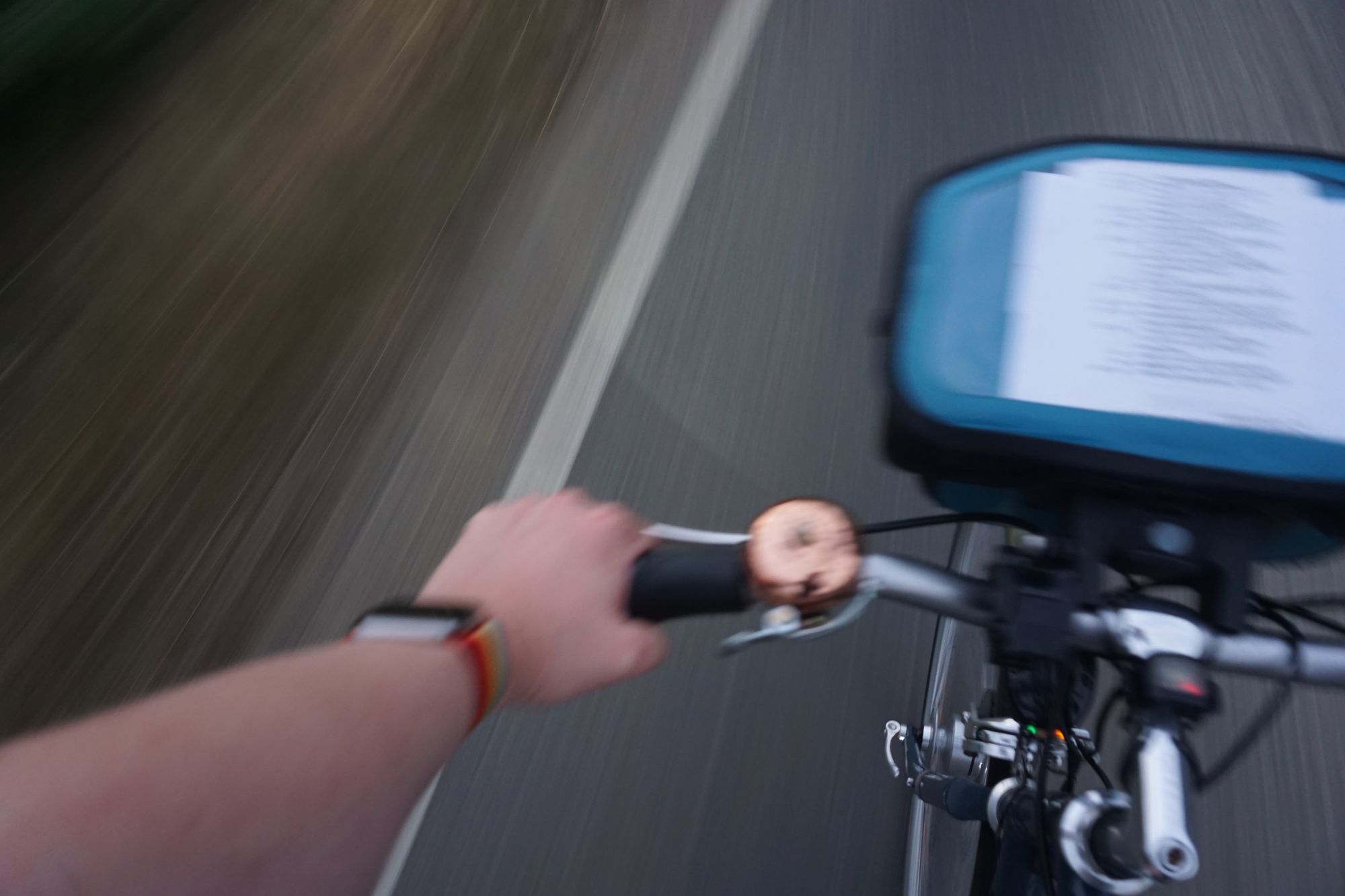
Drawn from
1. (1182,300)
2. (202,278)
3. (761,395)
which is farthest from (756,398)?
(202,278)

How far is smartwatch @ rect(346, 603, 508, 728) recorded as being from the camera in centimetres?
91

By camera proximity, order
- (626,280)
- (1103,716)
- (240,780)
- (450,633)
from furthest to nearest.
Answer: (626,280), (1103,716), (450,633), (240,780)

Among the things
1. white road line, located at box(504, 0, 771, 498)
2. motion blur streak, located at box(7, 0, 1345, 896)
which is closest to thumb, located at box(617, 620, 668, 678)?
motion blur streak, located at box(7, 0, 1345, 896)

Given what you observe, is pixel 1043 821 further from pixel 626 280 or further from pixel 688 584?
pixel 626 280

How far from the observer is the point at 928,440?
1.04m

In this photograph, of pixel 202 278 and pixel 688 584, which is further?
pixel 202 278

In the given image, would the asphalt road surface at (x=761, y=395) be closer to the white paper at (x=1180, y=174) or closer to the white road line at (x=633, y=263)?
the white road line at (x=633, y=263)

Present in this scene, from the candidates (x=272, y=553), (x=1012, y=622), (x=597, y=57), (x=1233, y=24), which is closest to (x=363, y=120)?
(x=597, y=57)

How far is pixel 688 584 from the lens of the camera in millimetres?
949

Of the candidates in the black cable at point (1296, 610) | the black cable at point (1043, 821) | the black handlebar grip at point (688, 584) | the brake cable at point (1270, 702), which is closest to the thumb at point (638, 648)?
the black handlebar grip at point (688, 584)

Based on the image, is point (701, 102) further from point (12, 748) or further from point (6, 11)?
point (12, 748)

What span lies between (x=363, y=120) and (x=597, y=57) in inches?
37.9

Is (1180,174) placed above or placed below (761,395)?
above

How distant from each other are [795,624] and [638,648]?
7.6 inches
